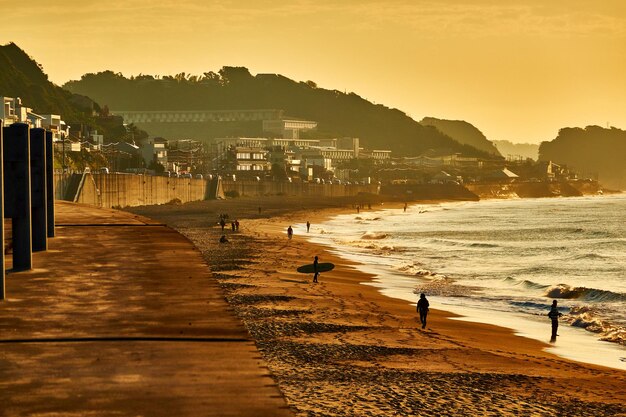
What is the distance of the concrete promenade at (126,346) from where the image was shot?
925cm

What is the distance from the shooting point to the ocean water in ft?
120

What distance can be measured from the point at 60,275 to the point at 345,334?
1150 centimetres

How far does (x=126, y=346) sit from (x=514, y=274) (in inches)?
2013

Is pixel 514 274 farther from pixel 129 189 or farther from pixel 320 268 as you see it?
pixel 129 189

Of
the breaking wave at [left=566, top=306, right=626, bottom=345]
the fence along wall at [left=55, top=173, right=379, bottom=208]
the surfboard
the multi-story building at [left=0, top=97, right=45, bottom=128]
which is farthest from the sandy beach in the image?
the multi-story building at [left=0, top=97, right=45, bottom=128]

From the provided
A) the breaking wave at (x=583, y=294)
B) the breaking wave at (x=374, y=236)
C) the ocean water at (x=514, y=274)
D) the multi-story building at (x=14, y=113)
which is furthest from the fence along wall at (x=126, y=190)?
the breaking wave at (x=583, y=294)

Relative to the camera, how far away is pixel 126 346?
38.0 feet

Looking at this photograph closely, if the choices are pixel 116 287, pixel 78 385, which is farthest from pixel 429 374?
pixel 78 385

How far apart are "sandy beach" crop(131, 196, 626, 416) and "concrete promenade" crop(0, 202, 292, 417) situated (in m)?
1.15

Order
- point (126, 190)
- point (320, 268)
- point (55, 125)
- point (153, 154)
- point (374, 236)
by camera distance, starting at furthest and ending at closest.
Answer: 1. point (153, 154)
2. point (55, 125)
3. point (126, 190)
4. point (374, 236)
5. point (320, 268)

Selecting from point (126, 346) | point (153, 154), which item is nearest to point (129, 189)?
point (153, 154)

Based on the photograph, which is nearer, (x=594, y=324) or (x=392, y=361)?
(x=392, y=361)

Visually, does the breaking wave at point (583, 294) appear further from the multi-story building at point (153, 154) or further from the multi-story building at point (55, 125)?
the multi-story building at point (153, 154)

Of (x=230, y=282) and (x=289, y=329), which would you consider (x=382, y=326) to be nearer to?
(x=289, y=329)
